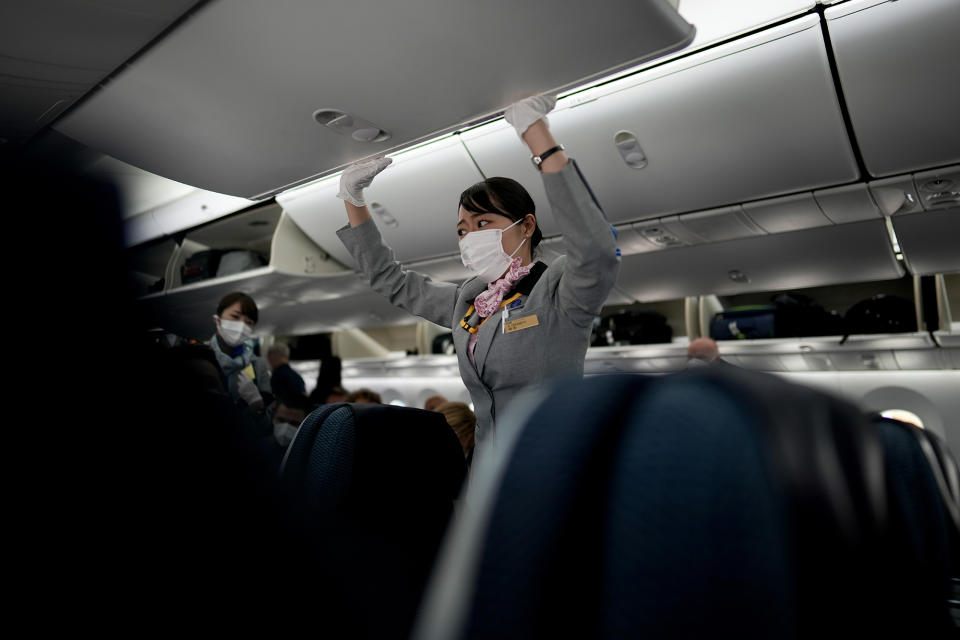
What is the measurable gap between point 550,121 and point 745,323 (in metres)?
4.00

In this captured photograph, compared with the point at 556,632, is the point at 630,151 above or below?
above

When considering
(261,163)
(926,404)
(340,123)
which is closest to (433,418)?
(340,123)

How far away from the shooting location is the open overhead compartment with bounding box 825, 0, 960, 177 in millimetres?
2230

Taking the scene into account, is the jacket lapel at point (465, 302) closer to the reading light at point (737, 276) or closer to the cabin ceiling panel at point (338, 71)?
the cabin ceiling panel at point (338, 71)

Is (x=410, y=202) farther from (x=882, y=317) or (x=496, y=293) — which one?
(x=882, y=317)

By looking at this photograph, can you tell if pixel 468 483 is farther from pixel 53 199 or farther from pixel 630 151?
pixel 630 151

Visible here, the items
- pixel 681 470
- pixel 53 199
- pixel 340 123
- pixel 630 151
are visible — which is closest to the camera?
pixel 681 470

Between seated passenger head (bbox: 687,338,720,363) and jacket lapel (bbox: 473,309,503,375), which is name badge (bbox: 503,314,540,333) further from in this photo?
seated passenger head (bbox: 687,338,720,363)

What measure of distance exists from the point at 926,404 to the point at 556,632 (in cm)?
761

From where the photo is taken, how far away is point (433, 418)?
75 cm

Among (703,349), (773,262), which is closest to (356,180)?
(773,262)

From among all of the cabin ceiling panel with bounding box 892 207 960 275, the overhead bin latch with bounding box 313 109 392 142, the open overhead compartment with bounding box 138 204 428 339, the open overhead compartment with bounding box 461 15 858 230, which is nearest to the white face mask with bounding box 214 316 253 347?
the open overhead compartment with bounding box 138 204 428 339

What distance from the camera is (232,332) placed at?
11.3 ft

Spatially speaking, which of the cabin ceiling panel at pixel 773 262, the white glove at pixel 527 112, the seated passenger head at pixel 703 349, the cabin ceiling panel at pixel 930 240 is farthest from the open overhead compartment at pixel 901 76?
the seated passenger head at pixel 703 349
